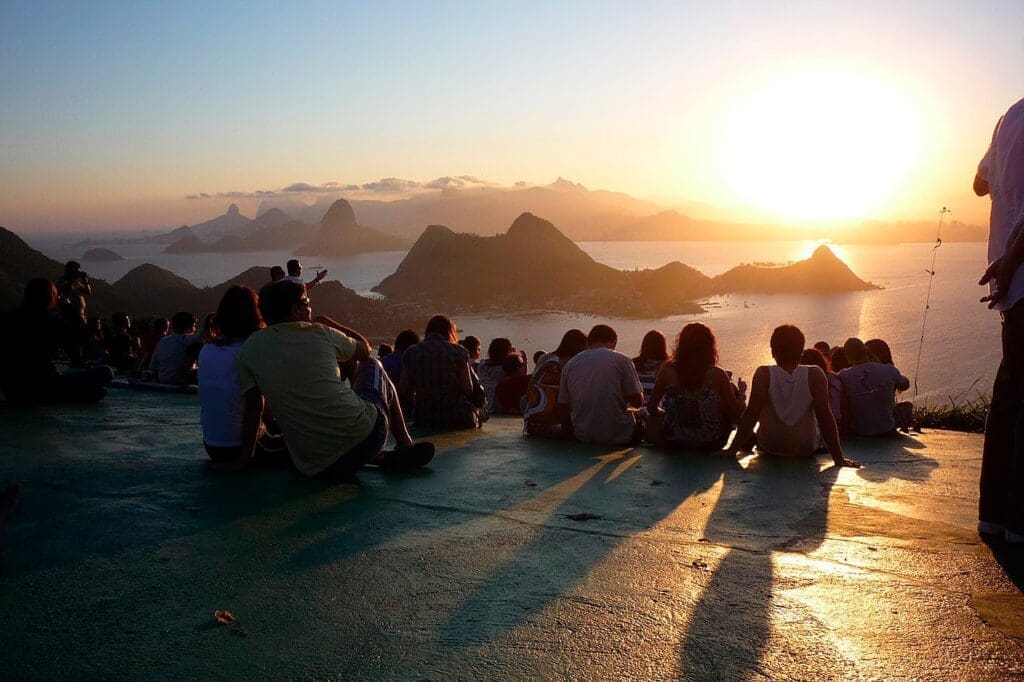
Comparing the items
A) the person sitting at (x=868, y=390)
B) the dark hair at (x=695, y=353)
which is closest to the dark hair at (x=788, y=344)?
the dark hair at (x=695, y=353)

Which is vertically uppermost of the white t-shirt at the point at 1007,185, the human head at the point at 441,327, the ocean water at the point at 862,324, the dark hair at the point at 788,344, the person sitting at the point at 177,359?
the white t-shirt at the point at 1007,185

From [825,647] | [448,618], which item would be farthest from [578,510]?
[825,647]

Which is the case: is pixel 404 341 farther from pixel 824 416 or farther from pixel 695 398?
pixel 824 416

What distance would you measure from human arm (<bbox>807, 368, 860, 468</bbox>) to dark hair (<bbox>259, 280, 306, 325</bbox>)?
3.76 meters

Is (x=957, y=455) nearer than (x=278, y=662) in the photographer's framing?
No

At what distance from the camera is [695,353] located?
605 centimetres

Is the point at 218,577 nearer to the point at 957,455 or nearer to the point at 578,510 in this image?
the point at 578,510

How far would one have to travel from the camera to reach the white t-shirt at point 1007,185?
3326mm

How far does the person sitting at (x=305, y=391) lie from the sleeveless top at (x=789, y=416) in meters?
3.04

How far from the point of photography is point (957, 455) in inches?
276

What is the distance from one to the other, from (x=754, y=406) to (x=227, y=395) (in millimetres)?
3792

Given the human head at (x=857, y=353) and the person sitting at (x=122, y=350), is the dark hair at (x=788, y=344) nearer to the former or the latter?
the human head at (x=857, y=353)

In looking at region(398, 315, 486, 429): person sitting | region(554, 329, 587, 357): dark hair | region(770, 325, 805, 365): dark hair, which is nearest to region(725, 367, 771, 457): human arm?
region(770, 325, 805, 365): dark hair

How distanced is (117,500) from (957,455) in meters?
6.69
